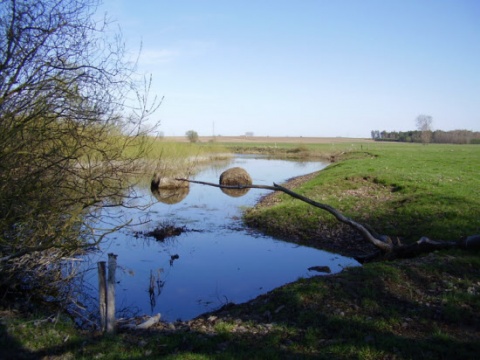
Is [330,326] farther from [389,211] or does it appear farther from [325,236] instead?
[389,211]

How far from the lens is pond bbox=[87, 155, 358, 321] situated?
8508mm

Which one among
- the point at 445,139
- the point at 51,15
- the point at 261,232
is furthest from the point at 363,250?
the point at 445,139

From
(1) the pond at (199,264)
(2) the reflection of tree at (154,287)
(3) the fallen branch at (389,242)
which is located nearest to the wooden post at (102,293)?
(1) the pond at (199,264)

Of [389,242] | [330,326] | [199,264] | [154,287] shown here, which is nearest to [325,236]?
[389,242]

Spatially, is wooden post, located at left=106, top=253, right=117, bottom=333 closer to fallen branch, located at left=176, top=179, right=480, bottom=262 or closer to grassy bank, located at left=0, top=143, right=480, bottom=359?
grassy bank, located at left=0, top=143, right=480, bottom=359

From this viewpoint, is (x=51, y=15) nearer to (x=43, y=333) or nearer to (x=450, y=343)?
(x=43, y=333)

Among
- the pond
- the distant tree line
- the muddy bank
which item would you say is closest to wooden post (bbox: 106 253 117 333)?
the pond

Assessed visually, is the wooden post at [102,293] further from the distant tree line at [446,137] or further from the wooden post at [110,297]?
the distant tree line at [446,137]

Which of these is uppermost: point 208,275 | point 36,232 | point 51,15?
point 51,15

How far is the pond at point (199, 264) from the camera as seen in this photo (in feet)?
27.9

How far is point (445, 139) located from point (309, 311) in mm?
108347

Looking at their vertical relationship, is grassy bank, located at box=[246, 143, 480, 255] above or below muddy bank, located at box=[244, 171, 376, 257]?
above

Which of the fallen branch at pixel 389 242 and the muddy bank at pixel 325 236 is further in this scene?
the muddy bank at pixel 325 236

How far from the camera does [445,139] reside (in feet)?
327
